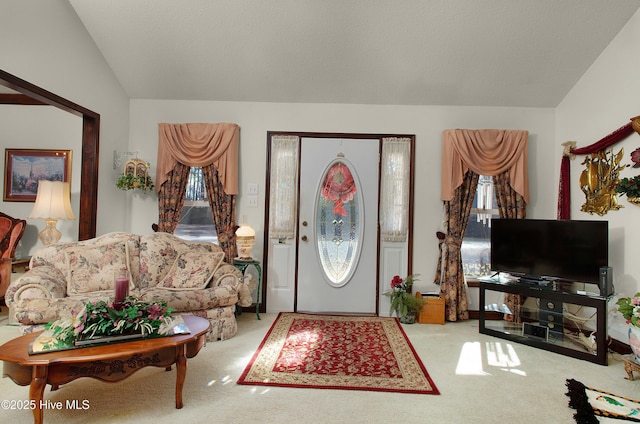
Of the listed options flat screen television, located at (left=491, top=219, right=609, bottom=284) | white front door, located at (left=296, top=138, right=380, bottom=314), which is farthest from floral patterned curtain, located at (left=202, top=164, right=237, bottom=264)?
flat screen television, located at (left=491, top=219, right=609, bottom=284)

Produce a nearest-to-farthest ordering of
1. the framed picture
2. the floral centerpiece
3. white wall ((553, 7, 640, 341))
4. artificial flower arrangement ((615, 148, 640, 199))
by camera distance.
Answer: artificial flower arrangement ((615, 148, 640, 199)) < white wall ((553, 7, 640, 341)) < the floral centerpiece < the framed picture

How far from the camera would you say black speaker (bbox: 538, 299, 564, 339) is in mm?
3563

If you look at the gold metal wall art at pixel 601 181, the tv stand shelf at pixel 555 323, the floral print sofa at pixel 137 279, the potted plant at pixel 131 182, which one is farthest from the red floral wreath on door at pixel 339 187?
the gold metal wall art at pixel 601 181

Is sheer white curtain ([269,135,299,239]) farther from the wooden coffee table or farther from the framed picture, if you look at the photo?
the framed picture

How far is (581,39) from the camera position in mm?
3570

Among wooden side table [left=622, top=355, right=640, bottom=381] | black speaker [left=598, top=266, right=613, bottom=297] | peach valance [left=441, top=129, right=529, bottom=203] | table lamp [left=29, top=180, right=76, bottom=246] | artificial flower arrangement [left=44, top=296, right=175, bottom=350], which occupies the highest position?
peach valance [left=441, top=129, right=529, bottom=203]

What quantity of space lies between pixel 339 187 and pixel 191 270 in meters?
1.98

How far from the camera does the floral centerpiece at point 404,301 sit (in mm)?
4141

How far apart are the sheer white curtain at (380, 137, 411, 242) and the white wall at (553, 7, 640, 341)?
1.89 metres

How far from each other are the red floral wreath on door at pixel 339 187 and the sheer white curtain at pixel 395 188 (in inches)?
15.9

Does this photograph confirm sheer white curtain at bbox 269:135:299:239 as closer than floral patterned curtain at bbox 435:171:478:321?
No

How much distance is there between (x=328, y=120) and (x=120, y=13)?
241 cm

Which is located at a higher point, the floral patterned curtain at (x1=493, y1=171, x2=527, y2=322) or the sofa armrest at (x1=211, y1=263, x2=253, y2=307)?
the floral patterned curtain at (x1=493, y1=171, x2=527, y2=322)

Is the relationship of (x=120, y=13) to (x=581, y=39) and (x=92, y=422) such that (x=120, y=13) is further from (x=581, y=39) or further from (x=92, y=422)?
(x=581, y=39)
